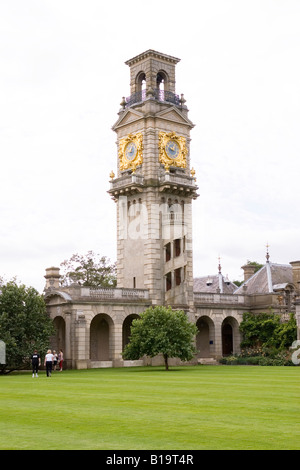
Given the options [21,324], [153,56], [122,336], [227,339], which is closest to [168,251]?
[122,336]

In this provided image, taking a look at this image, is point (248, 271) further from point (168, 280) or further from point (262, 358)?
Answer: point (262, 358)

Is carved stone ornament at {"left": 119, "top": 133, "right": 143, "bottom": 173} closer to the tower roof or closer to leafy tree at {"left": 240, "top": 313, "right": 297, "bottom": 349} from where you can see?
the tower roof

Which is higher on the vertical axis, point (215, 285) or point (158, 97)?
point (158, 97)

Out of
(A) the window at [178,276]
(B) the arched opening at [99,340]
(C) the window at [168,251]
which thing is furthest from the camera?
(A) the window at [178,276]

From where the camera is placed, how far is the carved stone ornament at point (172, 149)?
213 feet

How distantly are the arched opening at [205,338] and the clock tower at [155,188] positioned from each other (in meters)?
4.91

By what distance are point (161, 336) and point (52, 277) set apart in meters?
18.0

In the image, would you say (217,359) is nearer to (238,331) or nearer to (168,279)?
(238,331)

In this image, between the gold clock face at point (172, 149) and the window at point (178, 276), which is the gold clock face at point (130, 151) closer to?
the gold clock face at point (172, 149)

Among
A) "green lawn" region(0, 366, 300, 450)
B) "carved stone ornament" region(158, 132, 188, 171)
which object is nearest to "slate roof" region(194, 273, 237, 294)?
"carved stone ornament" region(158, 132, 188, 171)

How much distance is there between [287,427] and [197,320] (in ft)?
179

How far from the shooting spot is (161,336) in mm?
50438

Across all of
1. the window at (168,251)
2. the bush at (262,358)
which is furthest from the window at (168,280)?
the bush at (262,358)

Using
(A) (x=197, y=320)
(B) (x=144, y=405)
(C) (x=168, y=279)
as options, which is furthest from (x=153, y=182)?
(B) (x=144, y=405)
